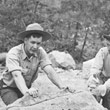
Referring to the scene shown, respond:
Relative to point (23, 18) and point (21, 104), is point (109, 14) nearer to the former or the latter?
point (23, 18)

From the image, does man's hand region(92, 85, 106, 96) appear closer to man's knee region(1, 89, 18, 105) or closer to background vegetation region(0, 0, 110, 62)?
man's knee region(1, 89, 18, 105)

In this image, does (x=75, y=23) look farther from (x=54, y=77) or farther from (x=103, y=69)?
(x=54, y=77)

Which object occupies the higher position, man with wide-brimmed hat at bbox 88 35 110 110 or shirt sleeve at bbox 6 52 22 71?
shirt sleeve at bbox 6 52 22 71

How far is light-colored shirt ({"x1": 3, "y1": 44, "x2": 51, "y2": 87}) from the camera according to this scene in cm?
324

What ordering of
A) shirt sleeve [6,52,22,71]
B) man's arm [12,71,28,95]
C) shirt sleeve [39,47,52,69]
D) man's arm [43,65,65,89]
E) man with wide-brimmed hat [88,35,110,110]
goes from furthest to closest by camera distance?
man with wide-brimmed hat [88,35,110,110], shirt sleeve [39,47,52,69], man's arm [43,65,65,89], shirt sleeve [6,52,22,71], man's arm [12,71,28,95]

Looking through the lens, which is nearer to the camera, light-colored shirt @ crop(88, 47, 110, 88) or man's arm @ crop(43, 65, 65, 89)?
man's arm @ crop(43, 65, 65, 89)

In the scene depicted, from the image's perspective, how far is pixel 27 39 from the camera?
3270 mm

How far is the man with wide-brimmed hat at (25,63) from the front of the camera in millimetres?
3154

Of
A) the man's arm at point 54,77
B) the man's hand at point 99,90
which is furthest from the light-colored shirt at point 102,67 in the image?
the man's arm at point 54,77

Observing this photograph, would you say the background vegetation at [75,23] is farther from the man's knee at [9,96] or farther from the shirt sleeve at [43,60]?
the man's knee at [9,96]

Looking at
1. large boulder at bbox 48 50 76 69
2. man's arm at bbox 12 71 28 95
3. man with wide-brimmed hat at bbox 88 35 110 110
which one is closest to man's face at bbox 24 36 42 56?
man's arm at bbox 12 71 28 95

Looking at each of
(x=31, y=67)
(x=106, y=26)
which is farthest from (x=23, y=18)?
(x=31, y=67)

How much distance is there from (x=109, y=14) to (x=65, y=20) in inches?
90.0

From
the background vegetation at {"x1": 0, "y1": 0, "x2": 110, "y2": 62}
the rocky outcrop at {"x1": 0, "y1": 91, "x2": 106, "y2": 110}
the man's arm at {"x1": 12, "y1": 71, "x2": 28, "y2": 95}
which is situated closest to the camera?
the rocky outcrop at {"x1": 0, "y1": 91, "x2": 106, "y2": 110}
